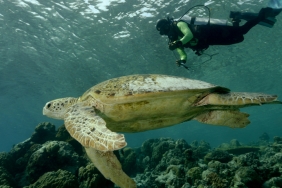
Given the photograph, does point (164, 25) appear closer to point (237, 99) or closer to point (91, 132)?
point (237, 99)

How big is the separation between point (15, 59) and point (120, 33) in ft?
32.0

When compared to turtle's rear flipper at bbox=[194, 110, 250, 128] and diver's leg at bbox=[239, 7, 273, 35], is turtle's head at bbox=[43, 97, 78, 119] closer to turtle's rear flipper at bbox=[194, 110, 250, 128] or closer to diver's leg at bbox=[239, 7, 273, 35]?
turtle's rear flipper at bbox=[194, 110, 250, 128]

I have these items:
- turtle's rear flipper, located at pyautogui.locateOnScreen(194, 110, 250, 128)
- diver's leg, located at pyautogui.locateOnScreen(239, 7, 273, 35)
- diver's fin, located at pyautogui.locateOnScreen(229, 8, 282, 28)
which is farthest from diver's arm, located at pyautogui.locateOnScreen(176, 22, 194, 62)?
turtle's rear flipper, located at pyautogui.locateOnScreen(194, 110, 250, 128)

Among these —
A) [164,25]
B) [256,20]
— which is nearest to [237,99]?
[164,25]

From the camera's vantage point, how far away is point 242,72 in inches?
850

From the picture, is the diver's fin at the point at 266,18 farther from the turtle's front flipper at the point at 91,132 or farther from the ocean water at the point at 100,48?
the turtle's front flipper at the point at 91,132

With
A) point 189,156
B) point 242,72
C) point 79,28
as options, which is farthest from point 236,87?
point 189,156

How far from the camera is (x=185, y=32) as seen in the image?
6.46m

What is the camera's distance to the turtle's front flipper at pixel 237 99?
9.50 feet

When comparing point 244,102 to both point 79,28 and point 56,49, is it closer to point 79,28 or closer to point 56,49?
point 79,28

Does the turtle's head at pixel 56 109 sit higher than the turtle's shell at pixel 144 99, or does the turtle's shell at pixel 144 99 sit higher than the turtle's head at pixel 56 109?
the turtle's shell at pixel 144 99

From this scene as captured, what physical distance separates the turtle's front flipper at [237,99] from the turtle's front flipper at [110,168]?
1.68 m

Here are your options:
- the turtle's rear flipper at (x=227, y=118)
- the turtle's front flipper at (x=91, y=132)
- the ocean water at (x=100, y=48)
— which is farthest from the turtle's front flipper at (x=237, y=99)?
the ocean water at (x=100, y=48)

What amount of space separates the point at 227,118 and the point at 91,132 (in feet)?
9.50
